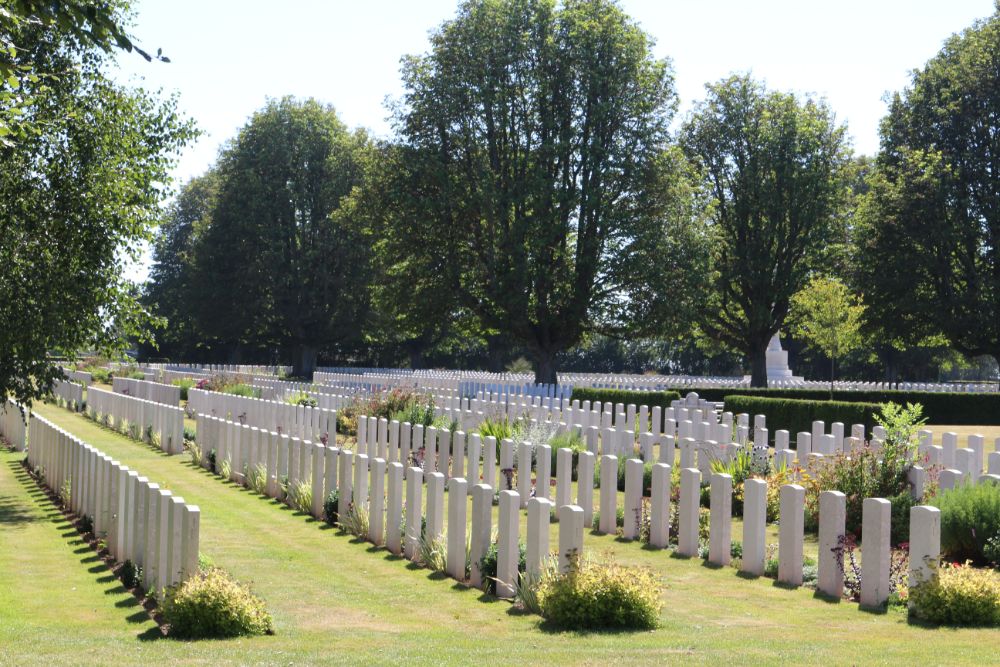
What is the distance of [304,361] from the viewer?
57156 mm

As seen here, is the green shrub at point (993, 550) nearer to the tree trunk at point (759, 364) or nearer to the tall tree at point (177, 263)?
the tree trunk at point (759, 364)

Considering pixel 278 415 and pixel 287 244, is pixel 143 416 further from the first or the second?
pixel 287 244

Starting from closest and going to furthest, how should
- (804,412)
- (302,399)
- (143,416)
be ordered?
1. (143,416)
2. (804,412)
3. (302,399)

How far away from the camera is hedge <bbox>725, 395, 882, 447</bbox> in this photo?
2217 centimetres

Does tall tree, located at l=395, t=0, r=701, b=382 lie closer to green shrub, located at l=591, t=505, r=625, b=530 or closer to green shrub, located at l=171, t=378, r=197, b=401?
green shrub, located at l=171, t=378, r=197, b=401

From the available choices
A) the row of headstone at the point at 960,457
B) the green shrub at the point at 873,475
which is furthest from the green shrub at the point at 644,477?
the row of headstone at the point at 960,457

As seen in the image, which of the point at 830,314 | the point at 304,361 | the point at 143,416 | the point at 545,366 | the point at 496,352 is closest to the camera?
the point at 143,416

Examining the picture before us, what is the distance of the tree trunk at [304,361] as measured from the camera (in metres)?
56.8

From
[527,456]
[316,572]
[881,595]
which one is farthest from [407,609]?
[527,456]

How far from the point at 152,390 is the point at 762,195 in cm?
2431

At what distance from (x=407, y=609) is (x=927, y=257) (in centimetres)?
3449

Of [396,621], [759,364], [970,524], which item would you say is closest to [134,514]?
[396,621]

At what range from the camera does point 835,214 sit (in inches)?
1763

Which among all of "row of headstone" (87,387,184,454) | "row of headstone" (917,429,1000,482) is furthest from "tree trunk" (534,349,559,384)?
"row of headstone" (917,429,1000,482)
